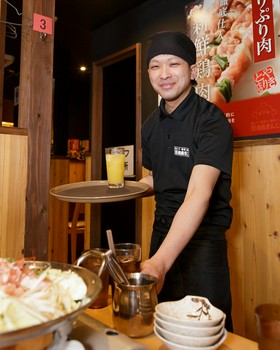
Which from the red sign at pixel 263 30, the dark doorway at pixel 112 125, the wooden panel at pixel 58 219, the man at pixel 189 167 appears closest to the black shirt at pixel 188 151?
the man at pixel 189 167

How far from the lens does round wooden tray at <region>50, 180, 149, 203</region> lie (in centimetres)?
138

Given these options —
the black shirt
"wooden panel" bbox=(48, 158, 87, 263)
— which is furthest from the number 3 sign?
"wooden panel" bbox=(48, 158, 87, 263)

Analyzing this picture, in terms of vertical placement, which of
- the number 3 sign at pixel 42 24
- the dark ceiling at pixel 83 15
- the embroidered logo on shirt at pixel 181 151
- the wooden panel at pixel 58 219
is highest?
the dark ceiling at pixel 83 15

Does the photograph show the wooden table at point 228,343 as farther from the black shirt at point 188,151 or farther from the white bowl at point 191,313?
the black shirt at point 188,151

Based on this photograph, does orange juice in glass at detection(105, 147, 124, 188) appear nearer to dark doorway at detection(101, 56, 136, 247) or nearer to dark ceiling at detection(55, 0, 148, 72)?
dark ceiling at detection(55, 0, 148, 72)

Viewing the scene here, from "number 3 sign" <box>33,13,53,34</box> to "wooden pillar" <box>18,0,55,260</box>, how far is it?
0.02 m

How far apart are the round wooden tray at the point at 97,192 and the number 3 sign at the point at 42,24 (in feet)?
3.17

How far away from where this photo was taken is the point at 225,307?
5.31ft

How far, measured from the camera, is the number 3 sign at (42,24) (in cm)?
195

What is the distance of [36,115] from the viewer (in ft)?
6.49

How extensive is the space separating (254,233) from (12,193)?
1631 millimetres

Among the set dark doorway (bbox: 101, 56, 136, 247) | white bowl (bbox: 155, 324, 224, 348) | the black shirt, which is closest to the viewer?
white bowl (bbox: 155, 324, 224, 348)

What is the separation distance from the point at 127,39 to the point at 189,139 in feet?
7.94

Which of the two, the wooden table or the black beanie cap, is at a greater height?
the black beanie cap
